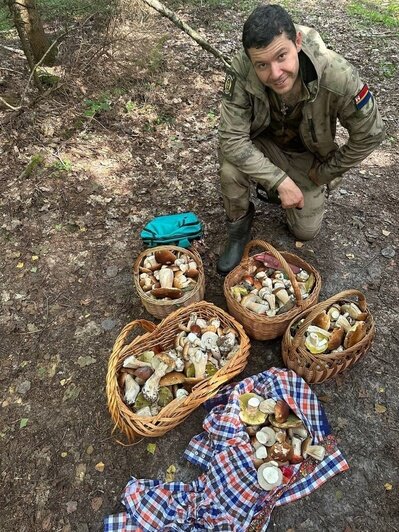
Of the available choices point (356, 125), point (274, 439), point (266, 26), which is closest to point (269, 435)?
point (274, 439)

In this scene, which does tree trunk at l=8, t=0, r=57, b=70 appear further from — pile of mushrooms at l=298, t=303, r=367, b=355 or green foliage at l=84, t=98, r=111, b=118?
pile of mushrooms at l=298, t=303, r=367, b=355

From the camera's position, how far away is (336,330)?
2.98 metres

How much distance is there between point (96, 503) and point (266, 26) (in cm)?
334

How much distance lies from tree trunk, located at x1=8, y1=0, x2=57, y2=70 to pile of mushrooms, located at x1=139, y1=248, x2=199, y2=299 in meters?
4.11

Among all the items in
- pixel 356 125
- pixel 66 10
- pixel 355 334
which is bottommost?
pixel 355 334

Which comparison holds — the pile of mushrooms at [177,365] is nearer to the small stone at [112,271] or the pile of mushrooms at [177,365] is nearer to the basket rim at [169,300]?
the basket rim at [169,300]

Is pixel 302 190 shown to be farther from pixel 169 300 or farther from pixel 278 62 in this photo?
pixel 169 300

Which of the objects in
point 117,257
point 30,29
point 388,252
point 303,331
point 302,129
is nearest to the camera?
point 303,331

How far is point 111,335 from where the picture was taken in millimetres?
3611

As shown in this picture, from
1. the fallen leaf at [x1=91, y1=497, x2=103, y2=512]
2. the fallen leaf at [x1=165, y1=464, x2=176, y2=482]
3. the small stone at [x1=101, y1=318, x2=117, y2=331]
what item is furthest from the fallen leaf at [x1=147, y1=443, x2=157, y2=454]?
the small stone at [x1=101, y1=318, x2=117, y2=331]

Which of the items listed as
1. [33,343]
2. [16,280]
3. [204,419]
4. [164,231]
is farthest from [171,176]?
[204,419]

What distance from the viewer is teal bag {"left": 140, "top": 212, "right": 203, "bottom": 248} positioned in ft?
12.6

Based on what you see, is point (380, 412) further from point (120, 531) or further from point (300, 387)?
point (120, 531)

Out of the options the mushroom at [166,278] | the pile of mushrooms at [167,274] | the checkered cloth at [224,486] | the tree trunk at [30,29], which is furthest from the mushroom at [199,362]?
the tree trunk at [30,29]
